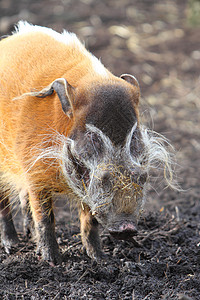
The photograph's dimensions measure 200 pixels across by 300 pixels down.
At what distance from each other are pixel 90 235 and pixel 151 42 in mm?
6882

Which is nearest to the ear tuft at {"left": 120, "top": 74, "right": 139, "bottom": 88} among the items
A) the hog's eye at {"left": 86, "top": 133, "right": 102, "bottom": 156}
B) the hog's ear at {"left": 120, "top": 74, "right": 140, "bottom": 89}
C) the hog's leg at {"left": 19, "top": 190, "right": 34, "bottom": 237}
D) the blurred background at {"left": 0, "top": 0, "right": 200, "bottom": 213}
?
the hog's ear at {"left": 120, "top": 74, "right": 140, "bottom": 89}

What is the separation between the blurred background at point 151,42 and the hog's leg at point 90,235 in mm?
2825

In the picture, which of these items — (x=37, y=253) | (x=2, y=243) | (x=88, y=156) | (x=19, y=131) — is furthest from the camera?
(x=2, y=243)

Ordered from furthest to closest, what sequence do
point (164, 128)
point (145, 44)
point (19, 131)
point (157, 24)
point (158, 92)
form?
point (157, 24)
point (145, 44)
point (158, 92)
point (164, 128)
point (19, 131)

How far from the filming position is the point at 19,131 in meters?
3.71

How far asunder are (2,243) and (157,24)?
7.87 metres

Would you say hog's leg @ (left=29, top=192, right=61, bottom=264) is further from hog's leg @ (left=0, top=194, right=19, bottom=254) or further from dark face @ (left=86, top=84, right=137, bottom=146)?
dark face @ (left=86, top=84, right=137, bottom=146)

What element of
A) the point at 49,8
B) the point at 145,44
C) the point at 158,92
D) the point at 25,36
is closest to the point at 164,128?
the point at 158,92

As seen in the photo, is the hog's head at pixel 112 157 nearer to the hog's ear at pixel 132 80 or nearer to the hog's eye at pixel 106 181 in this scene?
the hog's eye at pixel 106 181

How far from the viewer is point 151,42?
10.1 meters

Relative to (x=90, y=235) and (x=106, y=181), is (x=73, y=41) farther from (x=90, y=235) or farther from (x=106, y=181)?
(x=90, y=235)

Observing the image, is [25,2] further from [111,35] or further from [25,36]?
[25,36]

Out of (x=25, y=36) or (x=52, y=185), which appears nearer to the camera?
(x=52, y=185)

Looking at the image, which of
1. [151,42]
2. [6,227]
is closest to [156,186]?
[6,227]
